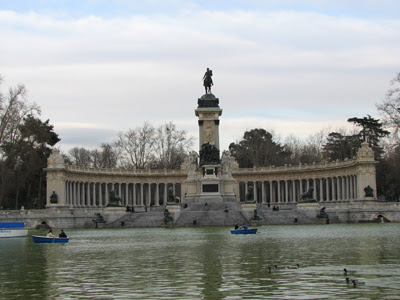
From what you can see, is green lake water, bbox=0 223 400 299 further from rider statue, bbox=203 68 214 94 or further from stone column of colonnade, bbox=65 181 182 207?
rider statue, bbox=203 68 214 94

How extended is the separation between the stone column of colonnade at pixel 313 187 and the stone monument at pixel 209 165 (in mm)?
8839

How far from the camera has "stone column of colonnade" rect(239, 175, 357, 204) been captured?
3400 inches

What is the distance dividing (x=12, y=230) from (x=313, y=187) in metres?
53.1

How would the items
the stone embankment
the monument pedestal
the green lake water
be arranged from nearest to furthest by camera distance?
the green lake water < the stone embankment < the monument pedestal

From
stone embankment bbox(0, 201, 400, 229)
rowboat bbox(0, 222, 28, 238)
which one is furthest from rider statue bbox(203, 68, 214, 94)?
rowboat bbox(0, 222, 28, 238)

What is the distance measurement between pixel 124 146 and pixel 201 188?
39.3 meters

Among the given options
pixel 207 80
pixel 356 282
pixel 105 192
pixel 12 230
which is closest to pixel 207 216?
pixel 12 230

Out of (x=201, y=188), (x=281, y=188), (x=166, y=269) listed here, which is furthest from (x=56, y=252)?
(x=281, y=188)

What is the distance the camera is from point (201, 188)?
79125 mm

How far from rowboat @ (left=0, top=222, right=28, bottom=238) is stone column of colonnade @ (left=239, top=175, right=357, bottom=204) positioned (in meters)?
40.8

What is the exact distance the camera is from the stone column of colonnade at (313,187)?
283 ft

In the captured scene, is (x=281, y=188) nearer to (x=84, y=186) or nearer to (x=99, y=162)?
(x=84, y=186)

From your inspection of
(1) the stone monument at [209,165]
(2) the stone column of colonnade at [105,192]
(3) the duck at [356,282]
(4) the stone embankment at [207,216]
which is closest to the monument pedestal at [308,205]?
(4) the stone embankment at [207,216]

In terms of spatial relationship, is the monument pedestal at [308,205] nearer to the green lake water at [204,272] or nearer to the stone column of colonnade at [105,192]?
the stone column of colonnade at [105,192]
